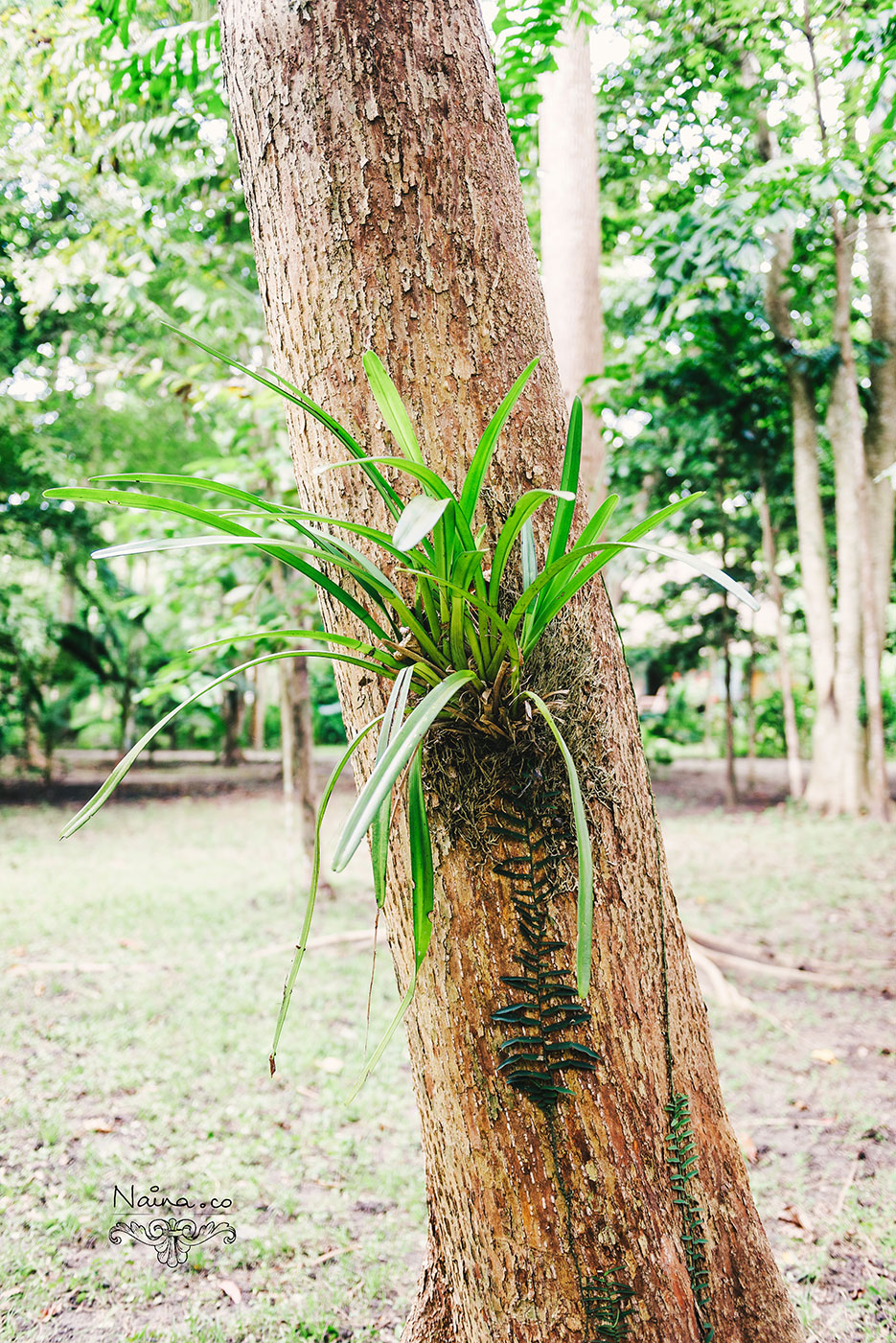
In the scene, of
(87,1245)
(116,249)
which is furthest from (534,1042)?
(116,249)

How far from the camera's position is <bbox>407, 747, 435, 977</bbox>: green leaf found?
0.75 metres

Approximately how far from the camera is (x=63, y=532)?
28.1 feet

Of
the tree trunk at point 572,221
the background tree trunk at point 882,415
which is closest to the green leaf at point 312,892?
the tree trunk at point 572,221

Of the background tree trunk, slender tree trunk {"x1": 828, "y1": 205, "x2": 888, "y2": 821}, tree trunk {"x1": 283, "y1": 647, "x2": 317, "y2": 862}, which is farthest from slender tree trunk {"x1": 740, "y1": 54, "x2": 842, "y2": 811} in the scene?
tree trunk {"x1": 283, "y1": 647, "x2": 317, "y2": 862}

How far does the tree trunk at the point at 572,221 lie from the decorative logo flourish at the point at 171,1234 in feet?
8.98

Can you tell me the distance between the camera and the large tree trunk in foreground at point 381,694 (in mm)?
871

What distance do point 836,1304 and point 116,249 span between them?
4.29 meters

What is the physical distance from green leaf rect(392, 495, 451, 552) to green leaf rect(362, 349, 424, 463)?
17 cm

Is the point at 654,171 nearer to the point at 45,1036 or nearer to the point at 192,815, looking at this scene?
the point at 45,1036

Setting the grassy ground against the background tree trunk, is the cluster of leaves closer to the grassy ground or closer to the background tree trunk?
the grassy ground

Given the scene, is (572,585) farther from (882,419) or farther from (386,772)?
(882,419)

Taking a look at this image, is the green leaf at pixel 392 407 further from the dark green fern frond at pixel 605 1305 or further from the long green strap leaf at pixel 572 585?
the dark green fern frond at pixel 605 1305

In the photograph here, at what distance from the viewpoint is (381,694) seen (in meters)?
0.93

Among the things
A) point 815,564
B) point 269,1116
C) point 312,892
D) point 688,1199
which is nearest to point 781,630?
point 815,564
